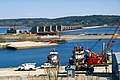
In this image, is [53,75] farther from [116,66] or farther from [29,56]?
[29,56]

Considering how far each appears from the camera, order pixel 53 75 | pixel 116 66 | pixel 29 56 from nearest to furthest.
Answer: pixel 116 66, pixel 53 75, pixel 29 56

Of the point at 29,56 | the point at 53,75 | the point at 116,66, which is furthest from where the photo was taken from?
the point at 29,56

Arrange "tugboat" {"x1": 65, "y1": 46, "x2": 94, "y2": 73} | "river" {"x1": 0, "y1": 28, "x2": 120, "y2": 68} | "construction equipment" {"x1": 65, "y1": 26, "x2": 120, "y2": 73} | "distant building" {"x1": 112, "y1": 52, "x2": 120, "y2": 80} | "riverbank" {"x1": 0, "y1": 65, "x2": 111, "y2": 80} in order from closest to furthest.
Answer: "distant building" {"x1": 112, "y1": 52, "x2": 120, "y2": 80}, "riverbank" {"x1": 0, "y1": 65, "x2": 111, "y2": 80}, "tugboat" {"x1": 65, "y1": 46, "x2": 94, "y2": 73}, "construction equipment" {"x1": 65, "y1": 26, "x2": 120, "y2": 73}, "river" {"x1": 0, "y1": 28, "x2": 120, "y2": 68}

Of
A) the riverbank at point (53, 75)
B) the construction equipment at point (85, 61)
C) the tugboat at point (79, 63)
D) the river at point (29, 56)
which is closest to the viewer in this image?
the riverbank at point (53, 75)

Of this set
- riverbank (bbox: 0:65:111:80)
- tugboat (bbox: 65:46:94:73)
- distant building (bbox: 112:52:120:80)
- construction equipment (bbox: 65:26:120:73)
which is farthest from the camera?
construction equipment (bbox: 65:26:120:73)

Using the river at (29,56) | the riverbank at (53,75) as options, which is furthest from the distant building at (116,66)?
the river at (29,56)

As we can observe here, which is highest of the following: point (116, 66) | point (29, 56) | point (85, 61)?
point (116, 66)

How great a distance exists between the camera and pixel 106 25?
19250 cm

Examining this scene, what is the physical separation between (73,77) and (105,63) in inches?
177

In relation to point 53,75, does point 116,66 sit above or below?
above

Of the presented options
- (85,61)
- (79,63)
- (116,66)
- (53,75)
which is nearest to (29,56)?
(79,63)

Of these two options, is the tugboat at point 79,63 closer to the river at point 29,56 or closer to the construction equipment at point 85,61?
the construction equipment at point 85,61

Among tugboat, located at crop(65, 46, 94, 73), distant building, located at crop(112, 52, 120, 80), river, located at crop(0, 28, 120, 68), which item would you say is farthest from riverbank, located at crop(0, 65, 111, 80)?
river, located at crop(0, 28, 120, 68)

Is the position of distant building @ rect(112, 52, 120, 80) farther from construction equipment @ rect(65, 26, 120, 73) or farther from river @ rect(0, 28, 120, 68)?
river @ rect(0, 28, 120, 68)
